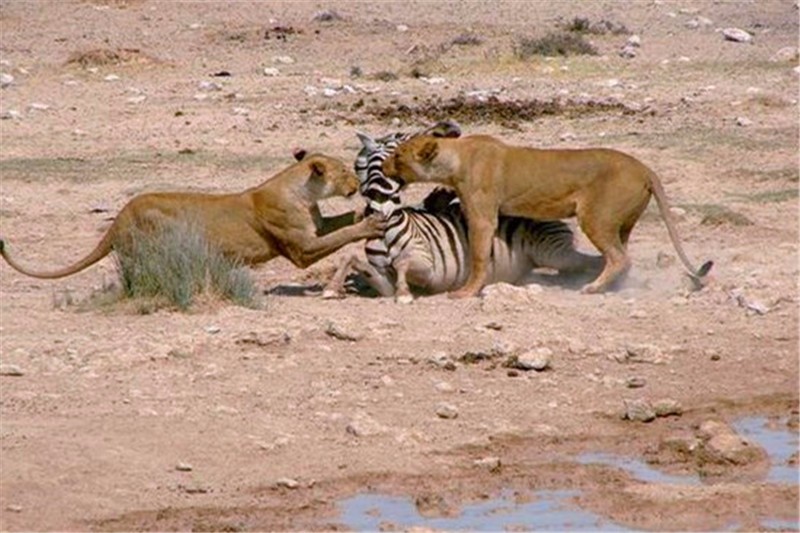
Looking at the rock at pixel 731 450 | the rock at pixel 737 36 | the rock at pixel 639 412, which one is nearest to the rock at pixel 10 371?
the rock at pixel 639 412

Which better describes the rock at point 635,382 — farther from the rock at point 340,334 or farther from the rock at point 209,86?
the rock at point 209,86

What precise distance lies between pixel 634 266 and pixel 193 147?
5492 millimetres

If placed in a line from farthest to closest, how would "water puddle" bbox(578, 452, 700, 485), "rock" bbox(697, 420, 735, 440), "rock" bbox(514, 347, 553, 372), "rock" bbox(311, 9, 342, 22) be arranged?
1. "rock" bbox(311, 9, 342, 22)
2. "rock" bbox(514, 347, 553, 372)
3. "rock" bbox(697, 420, 735, 440)
4. "water puddle" bbox(578, 452, 700, 485)

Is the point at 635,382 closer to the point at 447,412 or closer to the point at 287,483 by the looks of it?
the point at 447,412

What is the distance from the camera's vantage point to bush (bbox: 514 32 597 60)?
22484 mm

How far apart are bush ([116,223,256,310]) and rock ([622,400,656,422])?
2560 millimetres

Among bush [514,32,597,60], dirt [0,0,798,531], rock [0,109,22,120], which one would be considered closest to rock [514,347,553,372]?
dirt [0,0,798,531]

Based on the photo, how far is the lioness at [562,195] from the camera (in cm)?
1285

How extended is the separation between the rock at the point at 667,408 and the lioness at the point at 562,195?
240cm

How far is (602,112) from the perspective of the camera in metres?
19.0

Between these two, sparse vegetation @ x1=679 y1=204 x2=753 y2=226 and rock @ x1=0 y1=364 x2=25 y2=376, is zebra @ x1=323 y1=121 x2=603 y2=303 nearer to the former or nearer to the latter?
sparse vegetation @ x1=679 y1=204 x2=753 y2=226

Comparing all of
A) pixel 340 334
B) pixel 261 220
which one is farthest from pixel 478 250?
pixel 340 334

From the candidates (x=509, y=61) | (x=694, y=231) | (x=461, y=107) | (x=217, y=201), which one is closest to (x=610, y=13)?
(x=509, y=61)

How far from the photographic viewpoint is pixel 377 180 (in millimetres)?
13344
